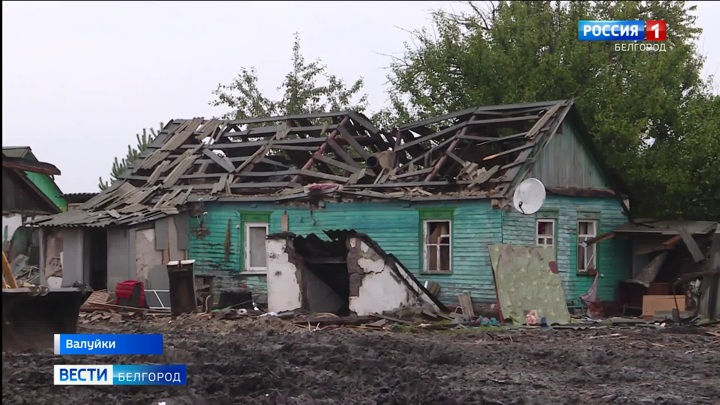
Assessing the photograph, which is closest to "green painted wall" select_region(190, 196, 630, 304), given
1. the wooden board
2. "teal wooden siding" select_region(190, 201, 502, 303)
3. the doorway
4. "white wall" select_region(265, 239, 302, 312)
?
"teal wooden siding" select_region(190, 201, 502, 303)

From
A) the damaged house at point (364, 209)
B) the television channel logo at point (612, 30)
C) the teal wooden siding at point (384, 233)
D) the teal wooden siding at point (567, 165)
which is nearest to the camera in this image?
the damaged house at point (364, 209)

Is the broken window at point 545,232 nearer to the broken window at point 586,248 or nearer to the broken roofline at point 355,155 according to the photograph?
the broken window at point 586,248

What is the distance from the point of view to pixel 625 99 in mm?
30203

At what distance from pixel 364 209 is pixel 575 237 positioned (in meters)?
5.05

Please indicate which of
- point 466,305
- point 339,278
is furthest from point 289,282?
point 466,305

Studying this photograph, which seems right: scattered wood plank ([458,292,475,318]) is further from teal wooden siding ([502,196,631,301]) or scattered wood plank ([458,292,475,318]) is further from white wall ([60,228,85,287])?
white wall ([60,228,85,287])

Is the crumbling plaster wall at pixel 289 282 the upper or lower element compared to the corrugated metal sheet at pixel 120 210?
lower

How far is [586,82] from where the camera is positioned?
32188mm

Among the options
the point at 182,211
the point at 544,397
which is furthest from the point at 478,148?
the point at 544,397
